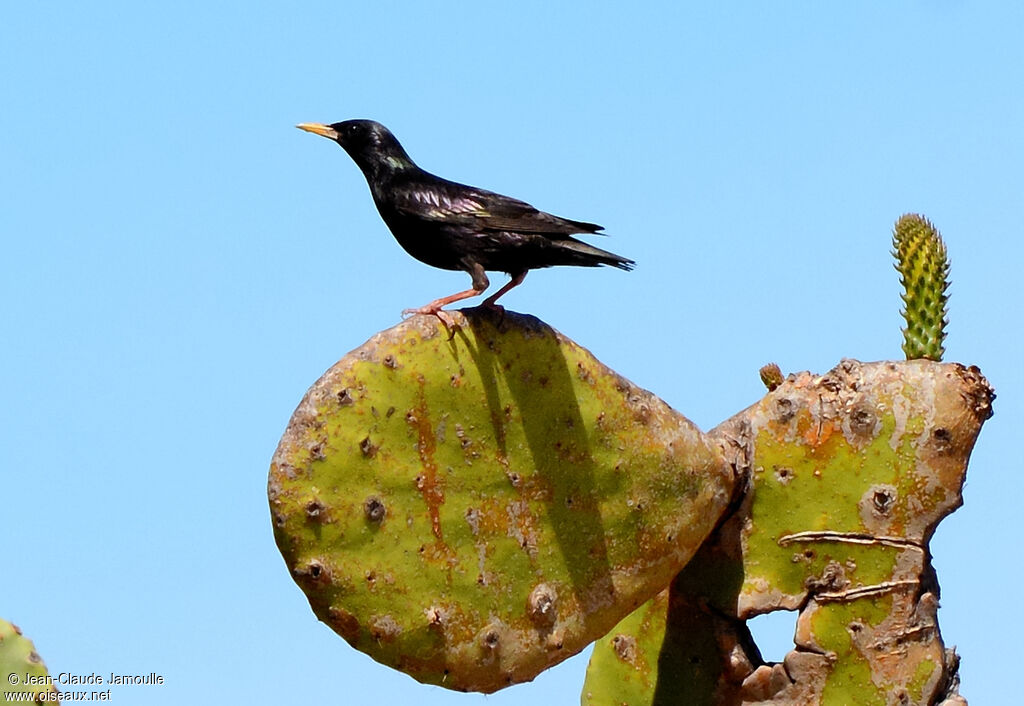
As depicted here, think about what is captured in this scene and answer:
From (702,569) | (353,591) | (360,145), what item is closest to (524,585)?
(353,591)

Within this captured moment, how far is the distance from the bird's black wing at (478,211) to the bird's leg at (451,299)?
157 millimetres

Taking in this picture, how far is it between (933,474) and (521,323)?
5.63ft

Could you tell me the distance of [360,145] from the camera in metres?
7.12

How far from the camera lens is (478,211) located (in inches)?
260

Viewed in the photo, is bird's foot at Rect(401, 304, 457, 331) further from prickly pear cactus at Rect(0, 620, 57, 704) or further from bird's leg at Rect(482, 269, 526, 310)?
prickly pear cactus at Rect(0, 620, 57, 704)

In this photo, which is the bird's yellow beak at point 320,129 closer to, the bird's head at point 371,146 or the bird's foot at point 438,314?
the bird's head at point 371,146

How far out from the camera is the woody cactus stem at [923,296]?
22.8 feet

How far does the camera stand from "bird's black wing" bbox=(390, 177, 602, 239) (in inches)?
256

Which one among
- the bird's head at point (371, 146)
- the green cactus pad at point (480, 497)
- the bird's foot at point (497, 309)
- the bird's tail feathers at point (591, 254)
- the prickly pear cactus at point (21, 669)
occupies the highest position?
the bird's head at point (371, 146)

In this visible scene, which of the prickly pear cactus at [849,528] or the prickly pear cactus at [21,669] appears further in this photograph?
the prickly pear cactus at [849,528]

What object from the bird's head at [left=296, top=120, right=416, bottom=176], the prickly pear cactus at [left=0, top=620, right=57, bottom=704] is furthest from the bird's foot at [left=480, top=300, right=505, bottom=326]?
the prickly pear cactus at [left=0, top=620, right=57, bottom=704]

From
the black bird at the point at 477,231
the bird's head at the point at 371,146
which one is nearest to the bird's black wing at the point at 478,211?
the black bird at the point at 477,231

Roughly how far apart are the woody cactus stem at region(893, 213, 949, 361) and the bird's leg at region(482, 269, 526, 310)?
1522 millimetres

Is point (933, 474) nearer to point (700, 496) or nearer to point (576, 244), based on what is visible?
point (700, 496)
